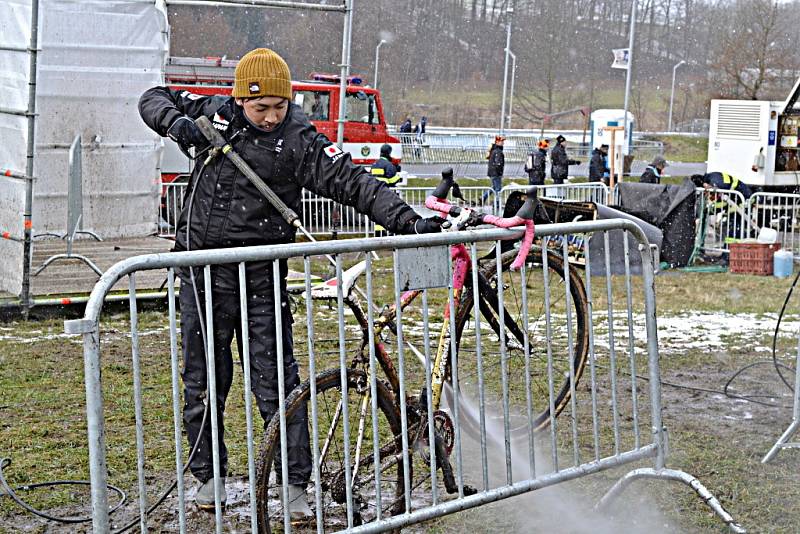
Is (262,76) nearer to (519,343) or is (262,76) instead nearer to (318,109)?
(519,343)

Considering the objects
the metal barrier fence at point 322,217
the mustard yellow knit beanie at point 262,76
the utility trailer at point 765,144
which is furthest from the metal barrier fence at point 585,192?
the mustard yellow knit beanie at point 262,76

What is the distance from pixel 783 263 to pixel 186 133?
35.1 ft

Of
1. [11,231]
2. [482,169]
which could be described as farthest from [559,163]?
[11,231]

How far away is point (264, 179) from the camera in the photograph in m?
4.32

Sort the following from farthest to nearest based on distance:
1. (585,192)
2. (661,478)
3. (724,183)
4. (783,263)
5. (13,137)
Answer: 1. (585,192)
2. (724,183)
3. (783,263)
4. (13,137)
5. (661,478)

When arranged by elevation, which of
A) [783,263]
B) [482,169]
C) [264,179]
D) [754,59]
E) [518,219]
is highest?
[754,59]

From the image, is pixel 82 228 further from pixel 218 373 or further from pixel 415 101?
pixel 415 101

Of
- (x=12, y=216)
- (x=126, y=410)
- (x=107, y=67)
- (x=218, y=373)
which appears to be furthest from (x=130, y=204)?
(x=218, y=373)

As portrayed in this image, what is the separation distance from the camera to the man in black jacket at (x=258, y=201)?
4.21m

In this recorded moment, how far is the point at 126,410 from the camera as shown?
6.21 metres

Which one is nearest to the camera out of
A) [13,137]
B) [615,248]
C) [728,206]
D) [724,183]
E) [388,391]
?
→ [388,391]

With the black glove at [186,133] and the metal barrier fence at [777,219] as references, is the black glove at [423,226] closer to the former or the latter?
the black glove at [186,133]

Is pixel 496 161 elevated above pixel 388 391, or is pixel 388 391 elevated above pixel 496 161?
pixel 496 161

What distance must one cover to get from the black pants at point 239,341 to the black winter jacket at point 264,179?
0.17 m
